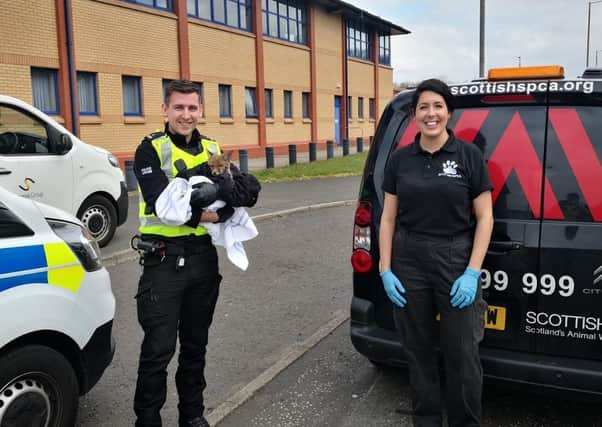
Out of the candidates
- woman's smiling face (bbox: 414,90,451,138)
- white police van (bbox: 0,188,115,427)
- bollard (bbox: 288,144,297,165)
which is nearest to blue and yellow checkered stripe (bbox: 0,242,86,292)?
white police van (bbox: 0,188,115,427)

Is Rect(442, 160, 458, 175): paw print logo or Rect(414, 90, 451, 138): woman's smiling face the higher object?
Rect(414, 90, 451, 138): woman's smiling face

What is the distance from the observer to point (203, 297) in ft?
10.4

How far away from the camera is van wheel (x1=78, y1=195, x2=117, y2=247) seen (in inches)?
315

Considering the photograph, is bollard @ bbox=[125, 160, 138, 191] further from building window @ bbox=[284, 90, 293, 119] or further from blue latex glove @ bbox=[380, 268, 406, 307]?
building window @ bbox=[284, 90, 293, 119]

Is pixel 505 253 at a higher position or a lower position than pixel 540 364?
higher

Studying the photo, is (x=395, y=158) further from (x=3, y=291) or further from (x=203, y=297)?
(x=3, y=291)

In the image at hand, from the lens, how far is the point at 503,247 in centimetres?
309

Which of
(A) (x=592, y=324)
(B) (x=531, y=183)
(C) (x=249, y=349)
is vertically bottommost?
(C) (x=249, y=349)

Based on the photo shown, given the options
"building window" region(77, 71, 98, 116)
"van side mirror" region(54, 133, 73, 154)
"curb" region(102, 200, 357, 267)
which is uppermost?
"building window" region(77, 71, 98, 116)

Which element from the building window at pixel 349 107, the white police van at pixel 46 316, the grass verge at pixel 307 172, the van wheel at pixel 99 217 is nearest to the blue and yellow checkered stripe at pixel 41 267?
the white police van at pixel 46 316

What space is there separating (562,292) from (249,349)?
2.50m

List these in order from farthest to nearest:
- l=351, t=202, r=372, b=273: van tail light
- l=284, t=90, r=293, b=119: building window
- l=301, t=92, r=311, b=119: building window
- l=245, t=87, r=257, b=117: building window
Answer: l=301, t=92, r=311, b=119: building window → l=284, t=90, r=293, b=119: building window → l=245, t=87, r=257, b=117: building window → l=351, t=202, r=372, b=273: van tail light

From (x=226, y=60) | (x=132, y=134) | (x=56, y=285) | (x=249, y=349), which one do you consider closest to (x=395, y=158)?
(x=56, y=285)

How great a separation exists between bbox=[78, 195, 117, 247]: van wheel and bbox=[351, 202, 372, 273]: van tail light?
17.5 feet
